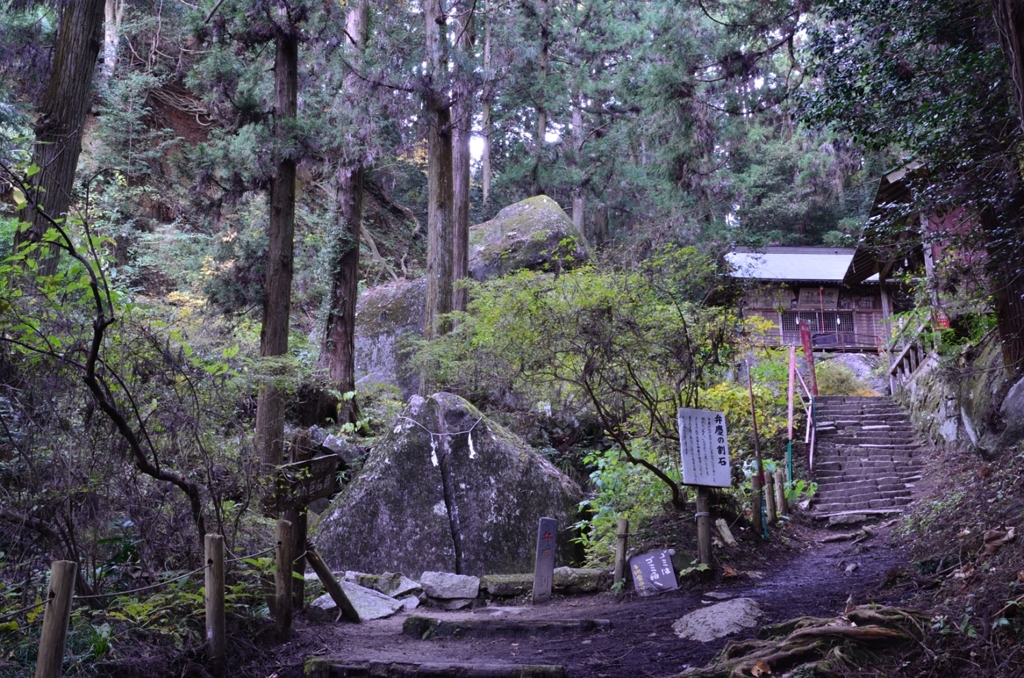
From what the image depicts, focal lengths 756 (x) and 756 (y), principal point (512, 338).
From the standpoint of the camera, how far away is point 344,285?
13930 millimetres

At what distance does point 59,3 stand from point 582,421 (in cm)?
1045

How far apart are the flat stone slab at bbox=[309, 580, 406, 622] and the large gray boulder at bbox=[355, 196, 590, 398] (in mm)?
8361

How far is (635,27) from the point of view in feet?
81.0

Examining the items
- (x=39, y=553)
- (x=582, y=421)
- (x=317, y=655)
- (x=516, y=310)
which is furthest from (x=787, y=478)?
(x=39, y=553)

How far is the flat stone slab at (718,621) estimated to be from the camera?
6.08m

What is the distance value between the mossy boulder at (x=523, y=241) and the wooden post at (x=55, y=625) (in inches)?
588

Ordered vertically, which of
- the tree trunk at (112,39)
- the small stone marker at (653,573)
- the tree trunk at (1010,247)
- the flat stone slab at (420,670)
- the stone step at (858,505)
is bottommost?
the flat stone slab at (420,670)

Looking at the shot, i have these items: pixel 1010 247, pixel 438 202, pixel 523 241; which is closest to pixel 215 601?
pixel 1010 247

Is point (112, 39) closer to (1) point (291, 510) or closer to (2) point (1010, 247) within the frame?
(1) point (291, 510)

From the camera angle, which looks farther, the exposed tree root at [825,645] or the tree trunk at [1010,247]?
the tree trunk at [1010,247]

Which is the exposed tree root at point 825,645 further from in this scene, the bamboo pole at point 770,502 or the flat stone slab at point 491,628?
the bamboo pole at point 770,502

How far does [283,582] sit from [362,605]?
7.70 feet

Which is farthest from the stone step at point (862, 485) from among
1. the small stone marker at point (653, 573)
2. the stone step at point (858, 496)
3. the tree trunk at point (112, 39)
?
the tree trunk at point (112, 39)

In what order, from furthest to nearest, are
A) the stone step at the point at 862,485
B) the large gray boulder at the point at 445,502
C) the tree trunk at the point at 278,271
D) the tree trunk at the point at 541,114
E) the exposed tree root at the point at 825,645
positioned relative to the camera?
the tree trunk at the point at 541,114 < the stone step at the point at 862,485 < the large gray boulder at the point at 445,502 < the tree trunk at the point at 278,271 < the exposed tree root at the point at 825,645
